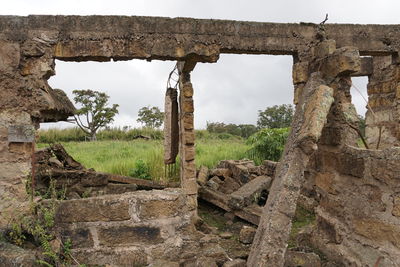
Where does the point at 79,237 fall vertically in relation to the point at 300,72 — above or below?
below

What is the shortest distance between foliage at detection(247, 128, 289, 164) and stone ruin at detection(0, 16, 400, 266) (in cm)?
450

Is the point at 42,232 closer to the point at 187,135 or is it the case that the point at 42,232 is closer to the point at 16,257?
the point at 16,257

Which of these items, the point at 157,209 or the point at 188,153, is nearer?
the point at 157,209

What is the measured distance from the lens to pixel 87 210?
3.57 metres

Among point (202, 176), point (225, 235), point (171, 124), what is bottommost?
point (225, 235)

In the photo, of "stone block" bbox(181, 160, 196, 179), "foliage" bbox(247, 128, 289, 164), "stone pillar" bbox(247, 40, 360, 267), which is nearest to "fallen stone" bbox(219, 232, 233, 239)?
"stone block" bbox(181, 160, 196, 179)

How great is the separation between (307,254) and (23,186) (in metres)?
3.05

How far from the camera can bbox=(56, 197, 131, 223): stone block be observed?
356cm

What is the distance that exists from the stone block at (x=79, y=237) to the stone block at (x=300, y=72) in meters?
3.12

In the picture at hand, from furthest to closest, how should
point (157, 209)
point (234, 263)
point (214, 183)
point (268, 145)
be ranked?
point (268, 145) → point (214, 183) → point (157, 209) → point (234, 263)

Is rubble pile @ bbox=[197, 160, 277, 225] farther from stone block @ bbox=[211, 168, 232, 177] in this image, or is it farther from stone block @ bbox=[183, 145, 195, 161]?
stone block @ bbox=[183, 145, 195, 161]

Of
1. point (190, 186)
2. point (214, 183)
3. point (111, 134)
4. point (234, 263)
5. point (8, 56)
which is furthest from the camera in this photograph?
point (111, 134)

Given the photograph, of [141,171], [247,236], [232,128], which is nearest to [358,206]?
[247,236]

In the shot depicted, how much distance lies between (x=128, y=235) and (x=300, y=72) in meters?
2.93
